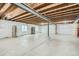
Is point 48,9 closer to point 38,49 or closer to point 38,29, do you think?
point 38,49

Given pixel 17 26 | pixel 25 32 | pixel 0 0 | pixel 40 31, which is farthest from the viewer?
pixel 40 31

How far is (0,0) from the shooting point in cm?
240

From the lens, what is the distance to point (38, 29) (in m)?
21.4

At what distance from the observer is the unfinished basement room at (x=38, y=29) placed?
490 cm

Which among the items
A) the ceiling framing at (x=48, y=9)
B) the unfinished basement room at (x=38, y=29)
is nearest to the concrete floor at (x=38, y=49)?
the unfinished basement room at (x=38, y=29)

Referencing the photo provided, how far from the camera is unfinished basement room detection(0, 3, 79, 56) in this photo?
490cm

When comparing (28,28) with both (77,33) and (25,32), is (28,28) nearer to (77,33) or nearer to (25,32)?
(25,32)

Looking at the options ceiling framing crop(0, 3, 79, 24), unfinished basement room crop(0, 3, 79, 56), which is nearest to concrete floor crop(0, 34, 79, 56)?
unfinished basement room crop(0, 3, 79, 56)

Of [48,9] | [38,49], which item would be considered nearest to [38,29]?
[48,9]

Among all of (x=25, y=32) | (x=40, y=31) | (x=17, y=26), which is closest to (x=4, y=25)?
(x=17, y=26)

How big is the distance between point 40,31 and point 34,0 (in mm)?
19362

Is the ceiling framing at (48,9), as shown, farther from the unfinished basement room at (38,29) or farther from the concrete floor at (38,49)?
the concrete floor at (38,49)

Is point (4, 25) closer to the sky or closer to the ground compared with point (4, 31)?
closer to the sky

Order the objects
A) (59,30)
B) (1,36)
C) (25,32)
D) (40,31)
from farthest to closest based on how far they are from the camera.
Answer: (40,31) < (59,30) < (25,32) < (1,36)
